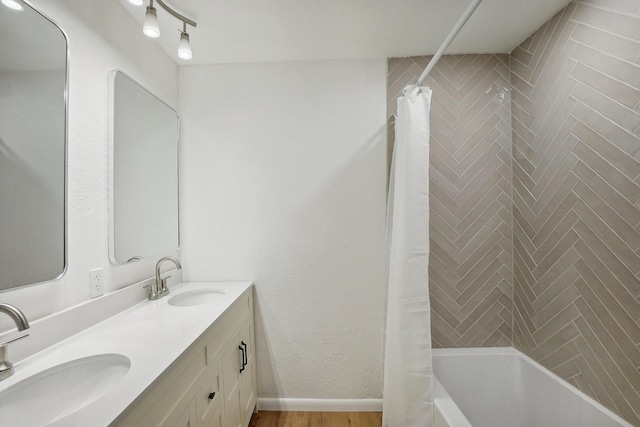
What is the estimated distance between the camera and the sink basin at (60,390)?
2.39 feet

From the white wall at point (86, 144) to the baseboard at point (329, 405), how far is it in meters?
1.39

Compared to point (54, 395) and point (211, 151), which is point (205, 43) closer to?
point (211, 151)

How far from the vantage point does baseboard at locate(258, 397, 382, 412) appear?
6.06 feet

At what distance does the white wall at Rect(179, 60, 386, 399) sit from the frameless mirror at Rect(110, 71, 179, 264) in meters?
0.14

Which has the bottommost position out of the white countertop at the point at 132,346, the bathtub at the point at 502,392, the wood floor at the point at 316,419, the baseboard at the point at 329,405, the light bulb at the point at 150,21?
the wood floor at the point at 316,419

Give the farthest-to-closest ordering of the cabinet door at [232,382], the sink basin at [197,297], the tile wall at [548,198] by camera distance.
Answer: the sink basin at [197,297] → the cabinet door at [232,382] → the tile wall at [548,198]

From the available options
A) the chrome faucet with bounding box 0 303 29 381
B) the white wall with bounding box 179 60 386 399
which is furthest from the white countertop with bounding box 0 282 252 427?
the white wall with bounding box 179 60 386 399

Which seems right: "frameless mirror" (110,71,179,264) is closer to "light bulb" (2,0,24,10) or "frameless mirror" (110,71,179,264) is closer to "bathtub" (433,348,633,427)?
"light bulb" (2,0,24,10)

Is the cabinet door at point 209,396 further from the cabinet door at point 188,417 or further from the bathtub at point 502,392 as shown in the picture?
the bathtub at point 502,392

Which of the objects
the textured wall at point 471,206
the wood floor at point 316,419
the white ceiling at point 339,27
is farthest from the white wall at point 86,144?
the textured wall at point 471,206

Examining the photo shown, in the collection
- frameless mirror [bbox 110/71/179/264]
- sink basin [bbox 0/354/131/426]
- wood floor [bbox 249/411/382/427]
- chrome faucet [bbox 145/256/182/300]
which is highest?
frameless mirror [bbox 110/71/179/264]

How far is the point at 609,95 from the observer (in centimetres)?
120

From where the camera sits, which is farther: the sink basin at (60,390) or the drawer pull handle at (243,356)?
the drawer pull handle at (243,356)

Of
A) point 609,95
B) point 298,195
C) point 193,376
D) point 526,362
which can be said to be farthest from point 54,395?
point 609,95
